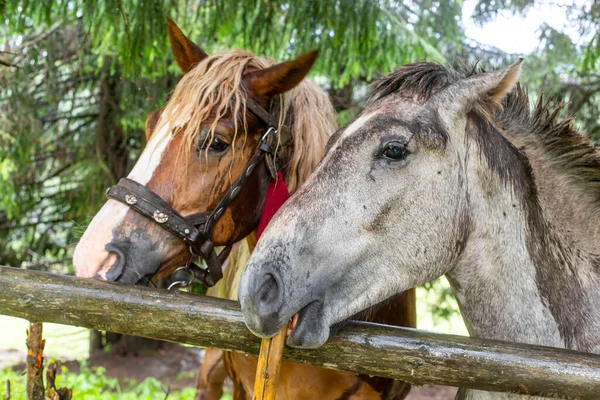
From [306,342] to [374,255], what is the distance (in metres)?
0.38

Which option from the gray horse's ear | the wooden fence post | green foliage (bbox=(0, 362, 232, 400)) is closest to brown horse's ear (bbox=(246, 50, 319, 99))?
the gray horse's ear

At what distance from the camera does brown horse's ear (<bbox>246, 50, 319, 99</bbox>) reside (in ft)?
8.61

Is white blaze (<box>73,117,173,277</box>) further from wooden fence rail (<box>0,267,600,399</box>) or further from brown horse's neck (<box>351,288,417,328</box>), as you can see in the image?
brown horse's neck (<box>351,288,417,328</box>)

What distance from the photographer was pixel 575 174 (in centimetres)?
226

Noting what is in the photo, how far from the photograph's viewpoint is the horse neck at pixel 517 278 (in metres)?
2.08

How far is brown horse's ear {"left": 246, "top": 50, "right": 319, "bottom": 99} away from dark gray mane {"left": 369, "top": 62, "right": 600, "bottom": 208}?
43 cm

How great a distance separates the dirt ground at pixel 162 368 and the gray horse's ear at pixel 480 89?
6.27 meters

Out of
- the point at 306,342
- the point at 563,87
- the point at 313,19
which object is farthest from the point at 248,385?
the point at 563,87

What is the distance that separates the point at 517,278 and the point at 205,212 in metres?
1.30

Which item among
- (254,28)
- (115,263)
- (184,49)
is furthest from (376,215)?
(254,28)

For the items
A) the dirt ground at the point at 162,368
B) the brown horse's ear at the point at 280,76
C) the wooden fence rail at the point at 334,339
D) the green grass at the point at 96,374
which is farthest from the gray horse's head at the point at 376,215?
the dirt ground at the point at 162,368

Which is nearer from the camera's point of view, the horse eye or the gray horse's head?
the gray horse's head

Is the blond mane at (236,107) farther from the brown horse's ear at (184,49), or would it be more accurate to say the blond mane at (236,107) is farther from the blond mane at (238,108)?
the brown horse's ear at (184,49)

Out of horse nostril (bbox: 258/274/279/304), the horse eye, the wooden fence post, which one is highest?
the horse eye
